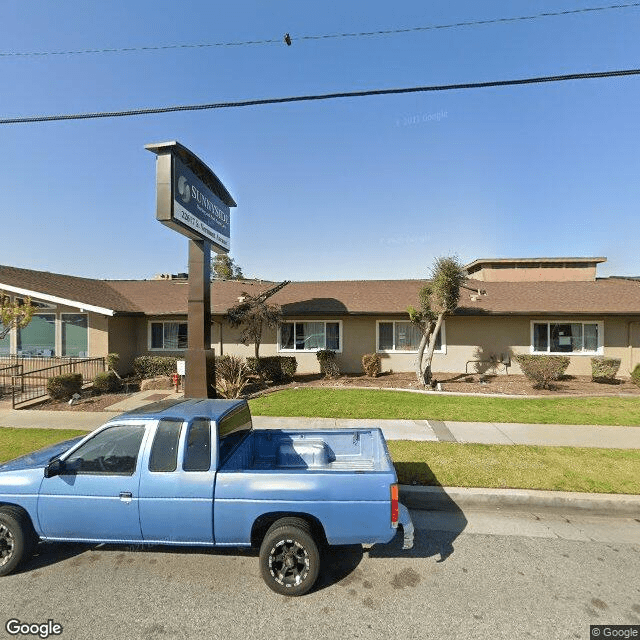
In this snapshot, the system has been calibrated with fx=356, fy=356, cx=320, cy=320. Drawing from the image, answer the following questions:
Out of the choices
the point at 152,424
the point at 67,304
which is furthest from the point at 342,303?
the point at 152,424

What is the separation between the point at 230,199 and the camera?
10.5m

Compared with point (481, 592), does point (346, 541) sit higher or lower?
higher

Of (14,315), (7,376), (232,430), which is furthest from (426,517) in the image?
(7,376)

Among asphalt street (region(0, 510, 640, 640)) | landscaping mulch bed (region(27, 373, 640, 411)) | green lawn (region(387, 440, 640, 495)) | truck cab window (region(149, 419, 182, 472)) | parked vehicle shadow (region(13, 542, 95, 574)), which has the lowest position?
parked vehicle shadow (region(13, 542, 95, 574))

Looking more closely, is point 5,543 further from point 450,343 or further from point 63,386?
point 450,343

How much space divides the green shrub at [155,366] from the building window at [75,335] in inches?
86.5

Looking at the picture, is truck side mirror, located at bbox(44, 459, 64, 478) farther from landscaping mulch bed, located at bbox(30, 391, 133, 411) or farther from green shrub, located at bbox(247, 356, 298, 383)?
green shrub, located at bbox(247, 356, 298, 383)

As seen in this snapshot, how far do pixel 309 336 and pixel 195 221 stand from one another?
8577 mm

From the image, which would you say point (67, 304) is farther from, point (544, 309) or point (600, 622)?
Result: point (544, 309)

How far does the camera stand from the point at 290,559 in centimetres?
342

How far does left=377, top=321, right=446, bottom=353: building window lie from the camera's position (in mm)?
15820

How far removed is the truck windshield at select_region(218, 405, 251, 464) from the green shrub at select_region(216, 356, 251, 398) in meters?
6.81

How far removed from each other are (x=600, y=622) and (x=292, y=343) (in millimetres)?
13677

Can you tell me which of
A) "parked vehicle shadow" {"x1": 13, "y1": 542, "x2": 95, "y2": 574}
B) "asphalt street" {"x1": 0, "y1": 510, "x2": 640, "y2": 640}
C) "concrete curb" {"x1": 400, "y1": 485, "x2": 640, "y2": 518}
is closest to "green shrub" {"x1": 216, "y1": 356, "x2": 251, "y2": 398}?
"parked vehicle shadow" {"x1": 13, "y1": 542, "x2": 95, "y2": 574}
